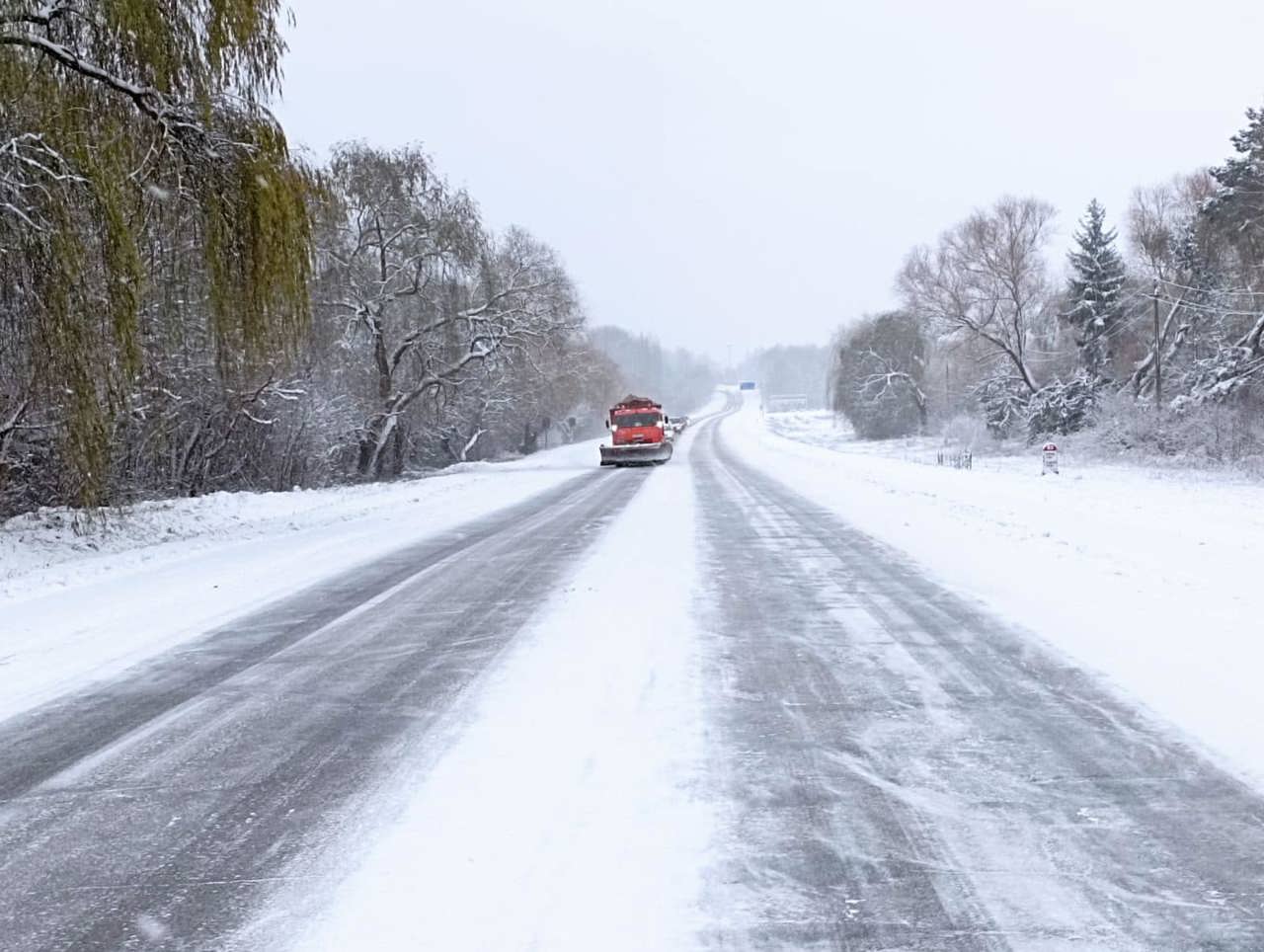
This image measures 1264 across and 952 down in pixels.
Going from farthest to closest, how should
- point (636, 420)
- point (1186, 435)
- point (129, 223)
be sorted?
point (636, 420), point (1186, 435), point (129, 223)

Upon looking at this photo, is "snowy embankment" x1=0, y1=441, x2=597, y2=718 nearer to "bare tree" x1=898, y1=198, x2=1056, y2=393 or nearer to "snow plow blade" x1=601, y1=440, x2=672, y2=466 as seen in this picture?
"snow plow blade" x1=601, y1=440, x2=672, y2=466

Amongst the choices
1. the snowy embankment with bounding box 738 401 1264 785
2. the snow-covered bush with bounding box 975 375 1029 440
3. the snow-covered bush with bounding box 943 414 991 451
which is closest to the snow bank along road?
the snowy embankment with bounding box 738 401 1264 785

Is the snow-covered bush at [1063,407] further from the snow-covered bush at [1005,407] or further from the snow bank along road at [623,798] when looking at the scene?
the snow bank along road at [623,798]

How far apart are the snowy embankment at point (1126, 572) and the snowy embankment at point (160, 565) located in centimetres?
636

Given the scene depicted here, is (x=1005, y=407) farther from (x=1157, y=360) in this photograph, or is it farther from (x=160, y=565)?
(x=160, y=565)

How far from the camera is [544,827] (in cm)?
355

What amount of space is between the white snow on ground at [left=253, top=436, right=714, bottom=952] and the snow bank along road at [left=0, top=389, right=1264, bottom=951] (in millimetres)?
15

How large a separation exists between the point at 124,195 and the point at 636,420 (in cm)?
2874

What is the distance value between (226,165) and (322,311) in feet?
65.9

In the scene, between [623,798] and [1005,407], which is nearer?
[623,798]

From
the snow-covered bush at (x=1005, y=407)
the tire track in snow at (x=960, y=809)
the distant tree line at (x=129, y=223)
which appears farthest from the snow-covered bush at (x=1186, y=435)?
the distant tree line at (x=129, y=223)

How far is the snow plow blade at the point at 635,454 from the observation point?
1459 inches

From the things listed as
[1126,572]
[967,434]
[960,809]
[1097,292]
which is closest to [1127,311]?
[1097,292]

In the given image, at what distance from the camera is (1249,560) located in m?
9.39
